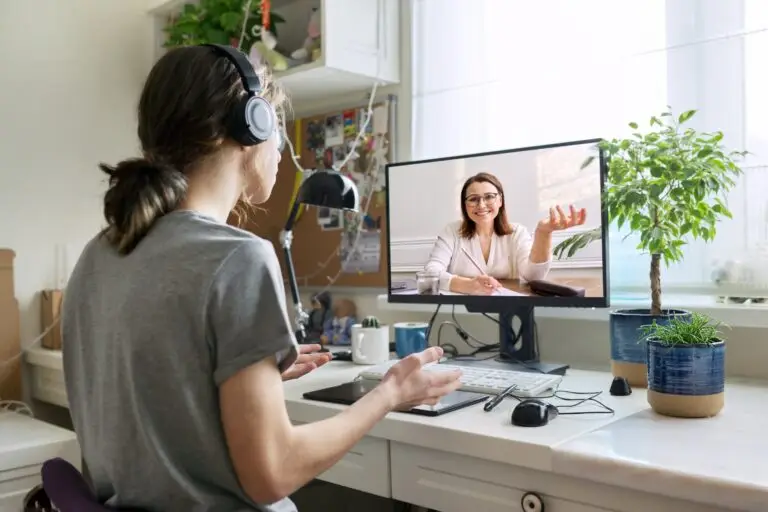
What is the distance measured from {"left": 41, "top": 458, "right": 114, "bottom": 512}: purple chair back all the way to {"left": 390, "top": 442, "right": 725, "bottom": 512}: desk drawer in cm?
51

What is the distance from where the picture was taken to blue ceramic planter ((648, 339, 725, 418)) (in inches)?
41.4

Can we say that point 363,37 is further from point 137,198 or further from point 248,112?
point 137,198

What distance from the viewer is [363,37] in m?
1.98

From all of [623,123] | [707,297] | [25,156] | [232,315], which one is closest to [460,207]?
[623,123]

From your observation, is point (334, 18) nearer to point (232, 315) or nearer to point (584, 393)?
point (584, 393)

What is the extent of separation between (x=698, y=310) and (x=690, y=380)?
0.43m

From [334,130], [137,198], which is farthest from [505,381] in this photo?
[334,130]

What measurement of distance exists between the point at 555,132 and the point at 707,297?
1.78 ft

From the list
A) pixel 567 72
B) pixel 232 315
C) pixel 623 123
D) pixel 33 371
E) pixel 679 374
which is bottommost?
pixel 33 371

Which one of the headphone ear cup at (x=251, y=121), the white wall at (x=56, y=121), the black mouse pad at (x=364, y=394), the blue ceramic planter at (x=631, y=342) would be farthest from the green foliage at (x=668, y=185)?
the white wall at (x=56, y=121)

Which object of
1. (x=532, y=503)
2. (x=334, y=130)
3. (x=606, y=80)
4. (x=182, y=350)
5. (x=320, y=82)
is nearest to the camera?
(x=182, y=350)

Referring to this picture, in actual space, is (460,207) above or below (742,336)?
above

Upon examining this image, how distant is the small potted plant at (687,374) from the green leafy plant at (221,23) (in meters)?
1.53

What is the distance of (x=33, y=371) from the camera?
222 centimetres
